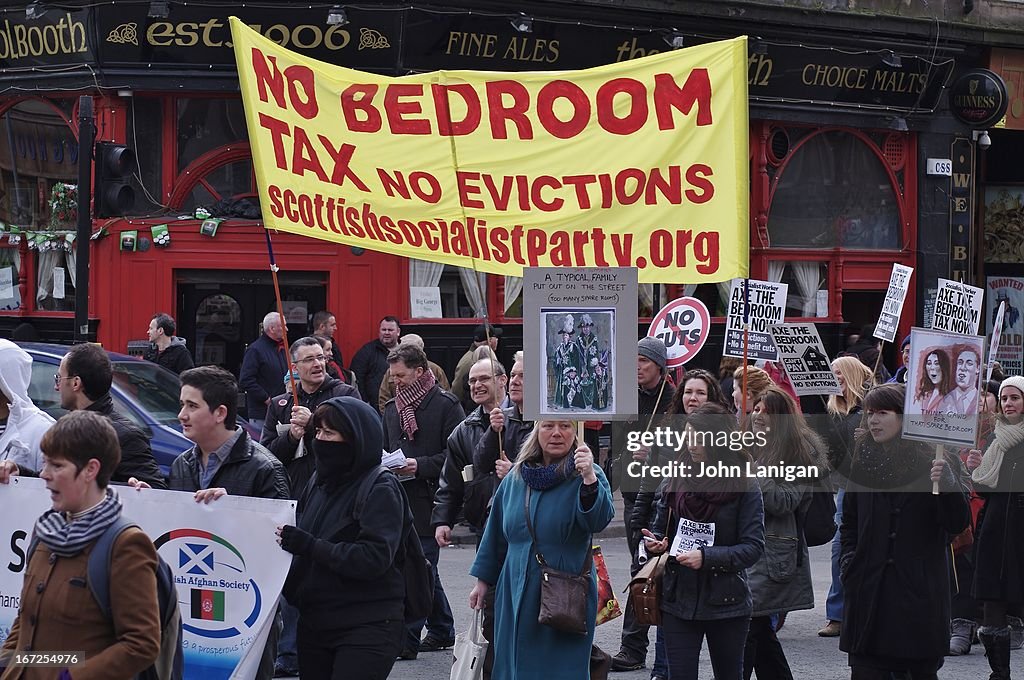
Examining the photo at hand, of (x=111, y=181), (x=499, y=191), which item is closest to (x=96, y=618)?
(x=499, y=191)

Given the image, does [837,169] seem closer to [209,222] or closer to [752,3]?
[752,3]

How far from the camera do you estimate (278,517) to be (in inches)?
231

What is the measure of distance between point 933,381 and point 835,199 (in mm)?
13146

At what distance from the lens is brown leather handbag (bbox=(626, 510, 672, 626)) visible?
6953 millimetres

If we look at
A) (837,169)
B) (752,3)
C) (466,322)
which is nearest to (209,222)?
(466,322)

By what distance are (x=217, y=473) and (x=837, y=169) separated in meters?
15.7

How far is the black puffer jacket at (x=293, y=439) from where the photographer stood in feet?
27.1

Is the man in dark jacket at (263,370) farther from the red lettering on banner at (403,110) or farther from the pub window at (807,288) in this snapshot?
the pub window at (807,288)

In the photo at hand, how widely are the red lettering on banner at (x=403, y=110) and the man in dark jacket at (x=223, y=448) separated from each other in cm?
220

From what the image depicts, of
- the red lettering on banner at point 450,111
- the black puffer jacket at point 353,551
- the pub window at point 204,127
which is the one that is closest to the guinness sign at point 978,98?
the pub window at point 204,127

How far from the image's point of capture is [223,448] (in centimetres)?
601

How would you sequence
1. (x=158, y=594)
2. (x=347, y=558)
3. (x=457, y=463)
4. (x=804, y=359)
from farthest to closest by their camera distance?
1. (x=804, y=359)
2. (x=457, y=463)
3. (x=347, y=558)
4. (x=158, y=594)

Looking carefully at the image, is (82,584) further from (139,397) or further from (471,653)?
(139,397)

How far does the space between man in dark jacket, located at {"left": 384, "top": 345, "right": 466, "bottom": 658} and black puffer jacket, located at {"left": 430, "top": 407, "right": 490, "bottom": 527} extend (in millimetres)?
894
